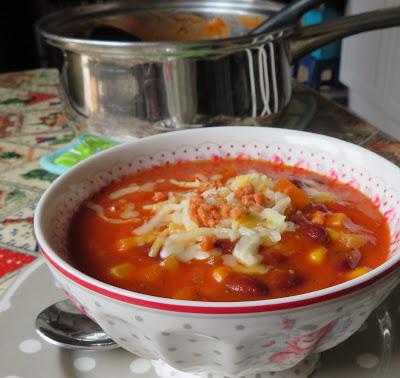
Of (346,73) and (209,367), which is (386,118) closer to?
(346,73)

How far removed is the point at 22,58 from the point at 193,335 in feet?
12.3

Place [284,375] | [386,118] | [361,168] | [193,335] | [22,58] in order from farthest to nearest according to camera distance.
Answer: [22,58] → [386,118] → [361,168] → [284,375] → [193,335]

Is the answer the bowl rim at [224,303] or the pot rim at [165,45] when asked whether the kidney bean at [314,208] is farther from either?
the pot rim at [165,45]

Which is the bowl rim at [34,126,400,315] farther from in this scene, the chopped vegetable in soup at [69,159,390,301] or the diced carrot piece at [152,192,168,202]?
the diced carrot piece at [152,192,168,202]

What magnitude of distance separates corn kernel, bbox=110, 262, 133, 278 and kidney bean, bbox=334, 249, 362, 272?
22cm

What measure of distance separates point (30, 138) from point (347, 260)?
999mm

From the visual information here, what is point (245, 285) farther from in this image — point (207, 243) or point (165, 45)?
point (165, 45)

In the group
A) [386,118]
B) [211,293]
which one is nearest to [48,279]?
[211,293]

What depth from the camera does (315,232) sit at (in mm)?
617

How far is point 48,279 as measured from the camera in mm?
744

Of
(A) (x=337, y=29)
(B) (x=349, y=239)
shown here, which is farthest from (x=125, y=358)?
(A) (x=337, y=29)

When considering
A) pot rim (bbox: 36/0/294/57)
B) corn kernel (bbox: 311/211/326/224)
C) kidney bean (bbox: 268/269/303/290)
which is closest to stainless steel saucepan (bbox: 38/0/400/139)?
pot rim (bbox: 36/0/294/57)

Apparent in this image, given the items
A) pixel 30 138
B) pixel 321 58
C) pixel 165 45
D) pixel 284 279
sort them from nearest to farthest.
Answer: pixel 284 279 < pixel 165 45 < pixel 30 138 < pixel 321 58

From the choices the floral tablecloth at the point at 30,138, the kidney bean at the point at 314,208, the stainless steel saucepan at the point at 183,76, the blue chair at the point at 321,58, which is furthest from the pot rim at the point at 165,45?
the blue chair at the point at 321,58
